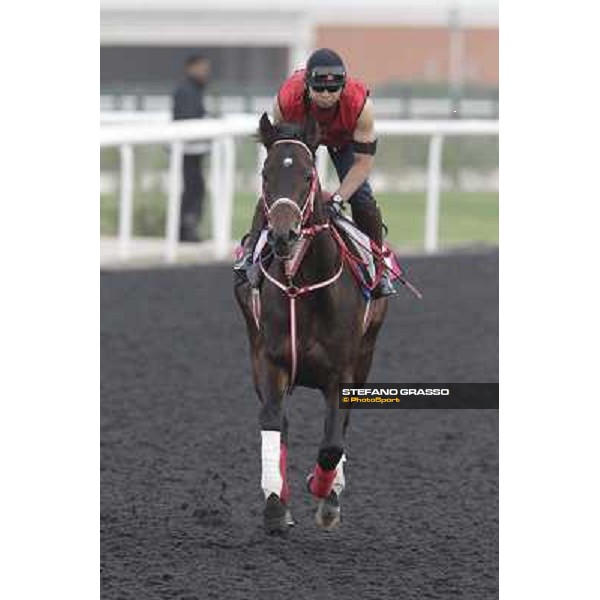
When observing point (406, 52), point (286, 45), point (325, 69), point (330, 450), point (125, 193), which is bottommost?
point (330, 450)

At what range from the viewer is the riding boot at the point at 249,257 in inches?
231

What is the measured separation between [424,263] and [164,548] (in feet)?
27.6

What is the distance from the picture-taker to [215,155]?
14.8 m

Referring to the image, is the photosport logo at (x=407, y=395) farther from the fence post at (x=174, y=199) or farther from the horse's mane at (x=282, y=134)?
the fence post at (x=174, y=199)

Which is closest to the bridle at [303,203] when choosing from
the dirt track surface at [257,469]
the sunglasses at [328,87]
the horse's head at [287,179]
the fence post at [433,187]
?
the horse's head at [287,179]

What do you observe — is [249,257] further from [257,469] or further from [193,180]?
[193,180]

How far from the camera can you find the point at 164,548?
258 inches

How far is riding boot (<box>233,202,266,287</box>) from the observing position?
5879 mm

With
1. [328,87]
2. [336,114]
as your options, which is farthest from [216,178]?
[328,87]

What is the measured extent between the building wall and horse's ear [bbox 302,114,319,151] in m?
21.4

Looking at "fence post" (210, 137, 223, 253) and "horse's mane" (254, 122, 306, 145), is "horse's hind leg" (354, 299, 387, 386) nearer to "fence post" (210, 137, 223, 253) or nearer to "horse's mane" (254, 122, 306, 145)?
"horse's mane" (254, 122, 306, 145)

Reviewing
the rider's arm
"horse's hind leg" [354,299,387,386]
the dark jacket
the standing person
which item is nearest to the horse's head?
the rider's arm

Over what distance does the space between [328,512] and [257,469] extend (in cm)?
202

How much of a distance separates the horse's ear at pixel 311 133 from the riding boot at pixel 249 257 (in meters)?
0.39
